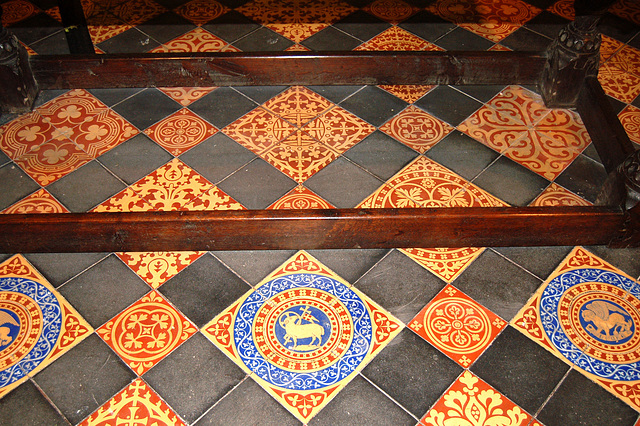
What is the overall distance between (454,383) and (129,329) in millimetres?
923

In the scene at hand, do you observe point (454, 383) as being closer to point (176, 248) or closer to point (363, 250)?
point (363, 250)

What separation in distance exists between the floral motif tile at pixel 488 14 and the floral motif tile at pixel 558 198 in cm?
98

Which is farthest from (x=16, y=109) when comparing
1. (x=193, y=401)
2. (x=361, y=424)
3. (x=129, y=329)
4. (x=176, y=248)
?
(x=361, y=424)

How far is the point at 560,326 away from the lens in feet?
5.31

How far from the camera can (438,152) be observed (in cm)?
210

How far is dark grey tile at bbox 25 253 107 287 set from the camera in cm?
172

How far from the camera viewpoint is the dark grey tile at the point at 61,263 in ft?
5.64

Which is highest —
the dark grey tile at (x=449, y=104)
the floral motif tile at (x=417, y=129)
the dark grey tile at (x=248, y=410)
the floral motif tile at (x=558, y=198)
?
the dark grey tile at (x=449, y=104)

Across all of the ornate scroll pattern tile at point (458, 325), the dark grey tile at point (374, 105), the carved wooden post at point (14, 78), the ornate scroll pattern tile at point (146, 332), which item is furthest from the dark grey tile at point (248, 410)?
the carved wooden post at point (14, 78)

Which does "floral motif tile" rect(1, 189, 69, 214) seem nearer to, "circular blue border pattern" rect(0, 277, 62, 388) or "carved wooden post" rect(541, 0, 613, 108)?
"circular blue border pattern" rect(0, 277, 62, 388)

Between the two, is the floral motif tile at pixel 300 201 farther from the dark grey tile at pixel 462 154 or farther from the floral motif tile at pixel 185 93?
the floral motif tile at pixel 185 93

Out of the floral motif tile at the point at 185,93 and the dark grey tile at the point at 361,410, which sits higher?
the floral motif tile at the point at 185,93

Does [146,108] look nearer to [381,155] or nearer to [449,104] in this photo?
[381,155]

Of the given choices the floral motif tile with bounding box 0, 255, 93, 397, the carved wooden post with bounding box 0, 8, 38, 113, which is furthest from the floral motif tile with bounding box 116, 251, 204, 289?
the carved wooden post with bounding box 0, 8, 38, 113
